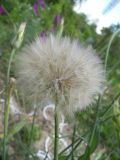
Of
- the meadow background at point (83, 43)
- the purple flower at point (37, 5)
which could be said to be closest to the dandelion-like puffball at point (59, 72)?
the meadow background at point (83, 43)

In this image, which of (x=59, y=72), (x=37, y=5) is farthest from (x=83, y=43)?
(x=37, y=5)

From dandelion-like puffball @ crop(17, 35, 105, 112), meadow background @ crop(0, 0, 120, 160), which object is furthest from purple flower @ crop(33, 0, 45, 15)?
dandelion-like puffball @ crop(17, 35, 105, 112)

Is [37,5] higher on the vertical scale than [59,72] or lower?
higher

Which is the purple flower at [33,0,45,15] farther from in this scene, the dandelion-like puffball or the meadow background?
the dandelion-like puffball

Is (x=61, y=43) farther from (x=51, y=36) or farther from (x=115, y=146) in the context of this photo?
(x=115, y=146)

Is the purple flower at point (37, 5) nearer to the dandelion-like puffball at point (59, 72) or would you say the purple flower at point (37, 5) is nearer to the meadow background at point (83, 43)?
the meadow background at point (83, 43)

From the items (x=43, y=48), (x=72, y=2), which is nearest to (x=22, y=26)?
(x=43, y=48)

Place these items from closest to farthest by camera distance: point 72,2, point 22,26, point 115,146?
point 22,26 < point 115,146 < point 72,2

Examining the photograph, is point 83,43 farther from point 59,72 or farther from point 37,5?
point 37,5
